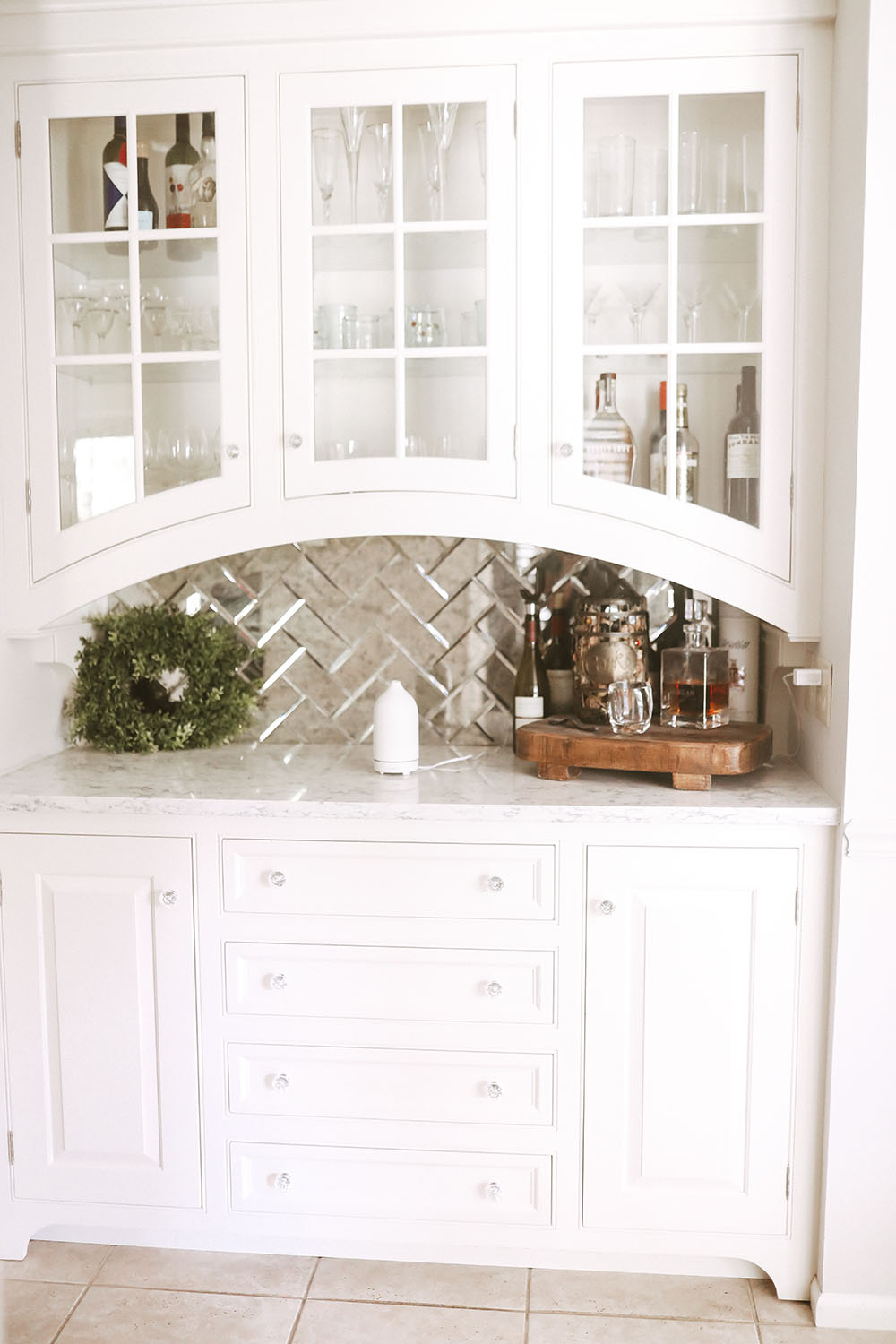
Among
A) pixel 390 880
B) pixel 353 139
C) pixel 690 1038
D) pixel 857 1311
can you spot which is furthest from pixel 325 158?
pixel 857 1311

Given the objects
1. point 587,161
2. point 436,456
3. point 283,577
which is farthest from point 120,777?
point 587,161

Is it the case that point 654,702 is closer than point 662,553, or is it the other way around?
point 662,553

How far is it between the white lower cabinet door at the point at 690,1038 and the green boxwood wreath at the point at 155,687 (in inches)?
36.7

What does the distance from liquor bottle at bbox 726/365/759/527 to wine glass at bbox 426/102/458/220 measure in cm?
69

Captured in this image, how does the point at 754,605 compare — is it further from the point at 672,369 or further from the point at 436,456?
the point at 436,456

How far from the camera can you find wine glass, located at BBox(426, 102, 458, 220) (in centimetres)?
208

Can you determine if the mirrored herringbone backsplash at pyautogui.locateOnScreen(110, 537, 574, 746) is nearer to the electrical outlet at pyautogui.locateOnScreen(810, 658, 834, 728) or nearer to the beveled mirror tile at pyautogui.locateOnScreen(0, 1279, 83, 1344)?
the electrical outlet at pyautogui.locateOnScreen(810, 658, 834, 728)

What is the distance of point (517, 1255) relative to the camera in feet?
7.04

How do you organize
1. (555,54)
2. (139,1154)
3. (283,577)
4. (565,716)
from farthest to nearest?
(283,577) < (565,716) < (139,1154) < (555,54)

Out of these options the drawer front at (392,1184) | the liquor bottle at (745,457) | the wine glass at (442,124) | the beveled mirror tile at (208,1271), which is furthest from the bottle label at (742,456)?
the beveled mirror tile at (208,1271)

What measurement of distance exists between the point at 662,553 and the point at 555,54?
0.93m

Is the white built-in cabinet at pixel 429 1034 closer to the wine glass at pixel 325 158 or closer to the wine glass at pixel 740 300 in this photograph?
the wine glass at pixel 740 300

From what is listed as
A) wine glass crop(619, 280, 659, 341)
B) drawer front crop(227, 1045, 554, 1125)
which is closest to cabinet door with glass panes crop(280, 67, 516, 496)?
wine glass crop(619, 280, 659, 341)

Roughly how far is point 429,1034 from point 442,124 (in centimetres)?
169
